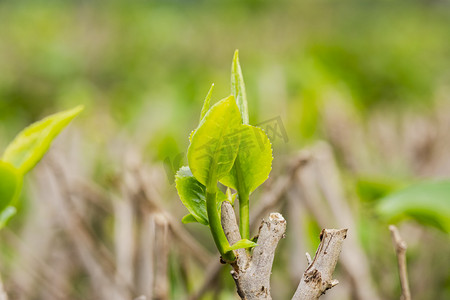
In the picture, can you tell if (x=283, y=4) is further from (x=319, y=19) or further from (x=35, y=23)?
(x=35, y=23)

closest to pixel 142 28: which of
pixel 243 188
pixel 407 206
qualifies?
pixel 407 206

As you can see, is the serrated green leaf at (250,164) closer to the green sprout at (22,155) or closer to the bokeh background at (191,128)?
the bokeh background at (191,128)

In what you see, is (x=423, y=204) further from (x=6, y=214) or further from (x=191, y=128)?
(x=191, y=128)

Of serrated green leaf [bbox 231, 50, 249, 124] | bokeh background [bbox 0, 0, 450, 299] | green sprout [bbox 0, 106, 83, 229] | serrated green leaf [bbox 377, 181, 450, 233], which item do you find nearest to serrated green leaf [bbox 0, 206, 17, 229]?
green sprout [bbox 0, 106, 83, 229]

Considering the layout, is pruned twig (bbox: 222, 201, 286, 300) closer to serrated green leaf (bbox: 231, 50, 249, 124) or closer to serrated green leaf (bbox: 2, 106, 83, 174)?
serrated green leaf (bbox: 231, 50, 249, 124)

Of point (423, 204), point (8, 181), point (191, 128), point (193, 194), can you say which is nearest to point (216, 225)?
point (193, 194)

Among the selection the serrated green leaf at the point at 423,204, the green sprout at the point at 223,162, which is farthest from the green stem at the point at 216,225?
the serrated green leaf at the point at 423,204
